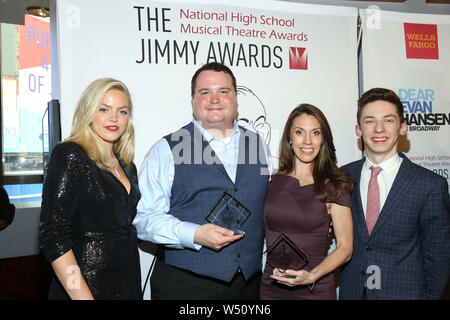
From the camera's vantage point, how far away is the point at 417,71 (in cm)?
321

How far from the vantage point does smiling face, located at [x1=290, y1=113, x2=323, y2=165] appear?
7.16 feet

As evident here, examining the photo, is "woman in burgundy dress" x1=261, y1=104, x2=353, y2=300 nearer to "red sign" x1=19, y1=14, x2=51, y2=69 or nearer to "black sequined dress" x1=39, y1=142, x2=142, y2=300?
"black sequined dress" x1=39, y1=142, x2=142, y2=300

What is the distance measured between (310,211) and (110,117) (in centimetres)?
119

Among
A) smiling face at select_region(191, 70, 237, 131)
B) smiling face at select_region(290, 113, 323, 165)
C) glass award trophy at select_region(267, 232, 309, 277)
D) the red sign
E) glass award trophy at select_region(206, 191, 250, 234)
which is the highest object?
the red sign

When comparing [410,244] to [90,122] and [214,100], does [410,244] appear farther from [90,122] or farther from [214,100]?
[90,122]

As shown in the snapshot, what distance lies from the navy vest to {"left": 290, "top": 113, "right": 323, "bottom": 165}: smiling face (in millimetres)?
291

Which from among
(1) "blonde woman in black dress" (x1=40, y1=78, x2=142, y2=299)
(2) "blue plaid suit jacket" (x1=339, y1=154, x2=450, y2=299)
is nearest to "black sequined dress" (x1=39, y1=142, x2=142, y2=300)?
(1) "blonde woman in black dress" (x1=40, y1=78, x2=142, y2=299)

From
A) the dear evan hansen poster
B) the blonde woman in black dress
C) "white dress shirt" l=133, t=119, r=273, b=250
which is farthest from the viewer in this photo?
the dear evan hansen poster

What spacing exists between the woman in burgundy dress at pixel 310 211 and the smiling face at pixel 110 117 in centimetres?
94

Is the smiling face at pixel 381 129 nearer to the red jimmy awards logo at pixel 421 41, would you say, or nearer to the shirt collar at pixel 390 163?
the shirt collar at pixel 390 163

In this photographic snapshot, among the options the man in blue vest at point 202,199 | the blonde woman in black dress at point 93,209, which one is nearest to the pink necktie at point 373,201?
the man in blue vest at point 202,199

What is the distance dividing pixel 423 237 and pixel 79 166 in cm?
188
